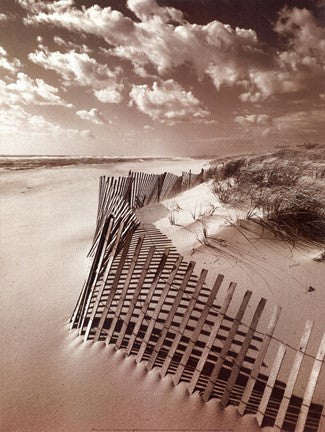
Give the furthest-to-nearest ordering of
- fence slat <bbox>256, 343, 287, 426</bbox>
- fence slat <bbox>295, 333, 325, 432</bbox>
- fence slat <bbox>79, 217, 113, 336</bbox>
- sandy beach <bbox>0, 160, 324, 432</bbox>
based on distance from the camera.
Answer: fence slat <bbox>79, 217, 113, 336</bbox>
sandy beach <bbox>0, 160, 324, 432</bbox>
fence slat <bbox>256, 343, 287, 426</bbox>
fence slat <bbox>295, 333, 325, 432</bbox>

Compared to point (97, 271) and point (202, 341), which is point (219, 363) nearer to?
point (202, 341)

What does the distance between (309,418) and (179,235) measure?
4.04 meters

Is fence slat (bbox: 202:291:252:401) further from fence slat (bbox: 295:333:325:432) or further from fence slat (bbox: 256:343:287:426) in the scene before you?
fence slat (bbox: 295:333:325:432)

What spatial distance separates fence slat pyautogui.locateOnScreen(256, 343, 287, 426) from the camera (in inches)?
96.3

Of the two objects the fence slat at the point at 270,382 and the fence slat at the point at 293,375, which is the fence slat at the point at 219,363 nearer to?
the fence slat at the point at 270,382

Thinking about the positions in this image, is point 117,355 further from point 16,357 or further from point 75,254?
point 75,254

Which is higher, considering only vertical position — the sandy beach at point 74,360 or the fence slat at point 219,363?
the fence slat at point 219,363

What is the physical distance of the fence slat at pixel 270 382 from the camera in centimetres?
245

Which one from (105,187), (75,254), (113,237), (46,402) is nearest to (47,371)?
(46,402)

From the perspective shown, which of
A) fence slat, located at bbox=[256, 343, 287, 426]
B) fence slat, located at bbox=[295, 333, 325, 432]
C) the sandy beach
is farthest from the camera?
the sandy beach

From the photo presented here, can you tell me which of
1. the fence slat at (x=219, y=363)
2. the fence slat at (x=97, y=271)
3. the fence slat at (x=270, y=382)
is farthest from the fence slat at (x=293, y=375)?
the fence slat at (x=97, y=271)

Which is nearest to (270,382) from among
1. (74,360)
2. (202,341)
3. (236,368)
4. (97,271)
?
(236,368)

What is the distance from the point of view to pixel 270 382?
2.47m

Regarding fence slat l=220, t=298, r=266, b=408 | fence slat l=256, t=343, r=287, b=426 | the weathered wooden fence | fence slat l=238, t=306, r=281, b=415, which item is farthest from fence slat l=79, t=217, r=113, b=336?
fence slat l=256, t=343, r=287, b=426
